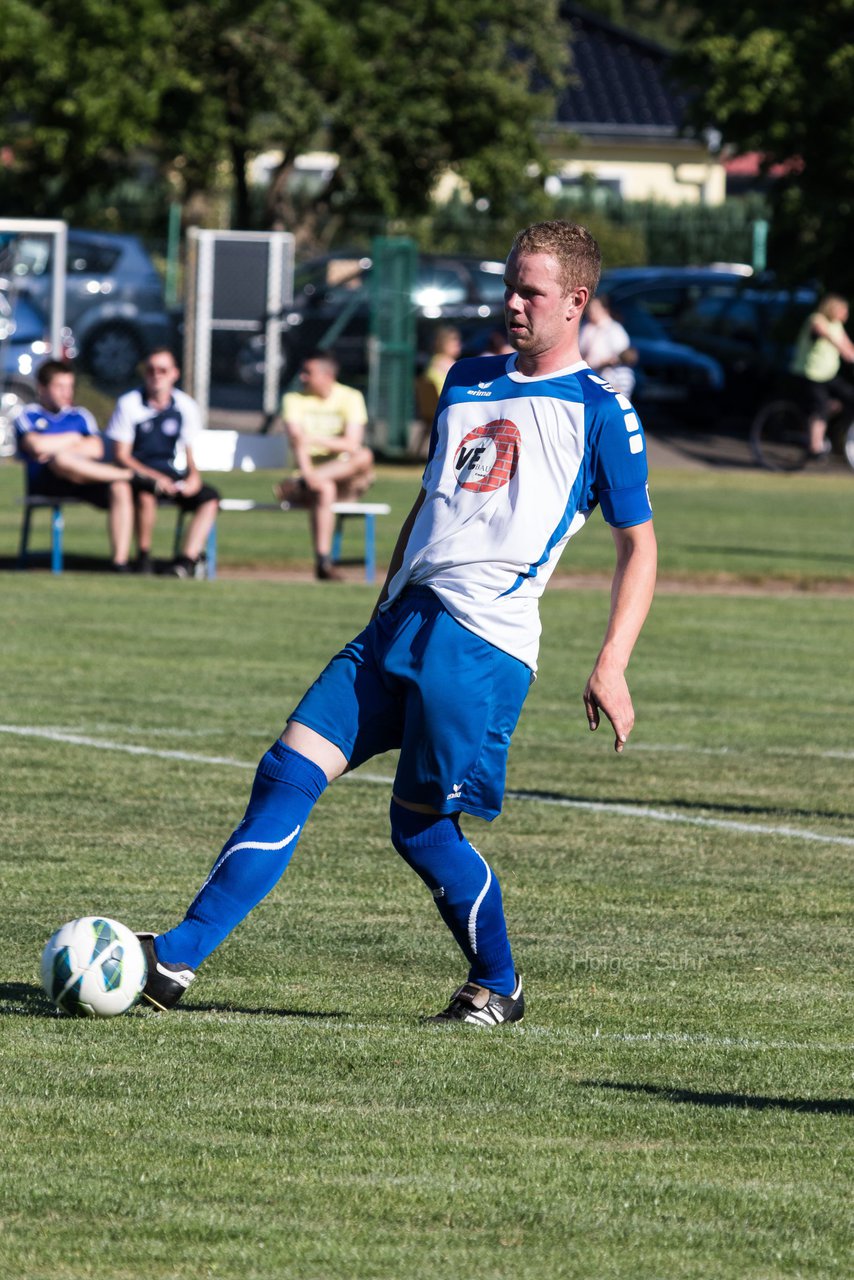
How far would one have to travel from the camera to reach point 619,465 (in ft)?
17.1

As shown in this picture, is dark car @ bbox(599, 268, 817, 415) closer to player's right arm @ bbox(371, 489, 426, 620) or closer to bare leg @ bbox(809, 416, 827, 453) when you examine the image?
bare leg @ bbox(809, 416, 827, 453)

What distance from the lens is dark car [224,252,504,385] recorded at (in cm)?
2894

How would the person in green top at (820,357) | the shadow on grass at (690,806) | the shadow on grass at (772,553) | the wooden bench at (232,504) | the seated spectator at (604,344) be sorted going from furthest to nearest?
the person in green top at (820,357)
the seated spectator at (604,344)
the shadow on grass at (772,553)
the wooden bench at (232,504)
the shadow on grass at (690,806)

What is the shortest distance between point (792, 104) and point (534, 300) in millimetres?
25718

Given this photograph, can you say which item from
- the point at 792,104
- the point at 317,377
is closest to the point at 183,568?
the point at 317,377

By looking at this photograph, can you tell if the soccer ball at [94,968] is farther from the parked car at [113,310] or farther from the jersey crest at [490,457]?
the parked car at [113,310]

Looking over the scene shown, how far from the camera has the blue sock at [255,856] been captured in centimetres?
521

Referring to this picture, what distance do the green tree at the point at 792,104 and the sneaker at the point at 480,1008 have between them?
25.5 metres

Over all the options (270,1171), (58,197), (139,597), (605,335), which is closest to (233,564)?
(139,597)

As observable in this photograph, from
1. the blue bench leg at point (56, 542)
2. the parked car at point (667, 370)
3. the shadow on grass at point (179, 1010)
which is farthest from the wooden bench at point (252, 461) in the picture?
the parked car at point (667, 370)

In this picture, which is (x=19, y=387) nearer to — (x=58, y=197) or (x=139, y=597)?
(x=139, y=597)

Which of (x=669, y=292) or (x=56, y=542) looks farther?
(x=669, y=292)

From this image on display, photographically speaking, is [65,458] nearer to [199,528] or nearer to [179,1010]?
[199,528]

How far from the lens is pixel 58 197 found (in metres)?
40.7
